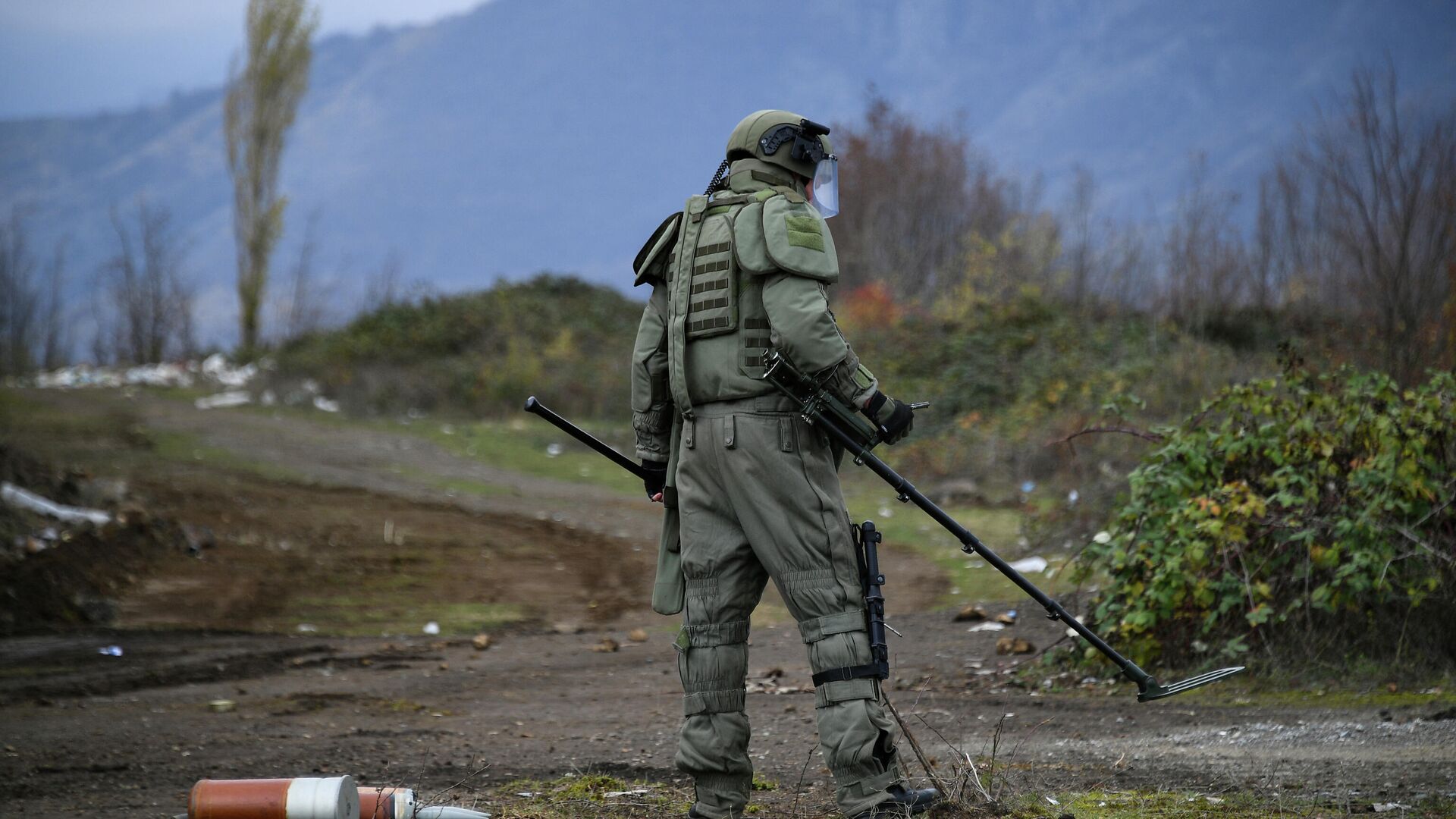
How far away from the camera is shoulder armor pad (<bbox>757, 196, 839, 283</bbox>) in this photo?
370 cm

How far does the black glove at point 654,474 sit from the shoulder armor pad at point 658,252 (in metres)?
0.62

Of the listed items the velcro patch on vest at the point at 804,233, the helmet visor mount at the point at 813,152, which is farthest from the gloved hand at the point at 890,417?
the helmet visor mount at the point at 813,152

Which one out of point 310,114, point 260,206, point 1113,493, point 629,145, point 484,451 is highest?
point 310,114

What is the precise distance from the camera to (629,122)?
575ft

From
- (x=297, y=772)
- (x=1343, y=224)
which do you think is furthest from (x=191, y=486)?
(x=1343, y=224)

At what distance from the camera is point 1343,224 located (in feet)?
49.1

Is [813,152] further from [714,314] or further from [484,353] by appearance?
[484,353]

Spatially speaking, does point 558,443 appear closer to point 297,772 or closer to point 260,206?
point 297,772

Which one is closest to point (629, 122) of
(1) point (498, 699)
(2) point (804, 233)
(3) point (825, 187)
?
(1) point (498, 699)

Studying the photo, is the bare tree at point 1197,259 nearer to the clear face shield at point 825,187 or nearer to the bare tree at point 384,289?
the clear face shield at point 825,187

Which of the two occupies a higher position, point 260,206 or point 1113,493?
point 260,206

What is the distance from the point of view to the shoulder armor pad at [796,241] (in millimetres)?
3701

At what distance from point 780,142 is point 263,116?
94.5ft

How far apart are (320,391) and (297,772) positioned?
1724 centimetres
